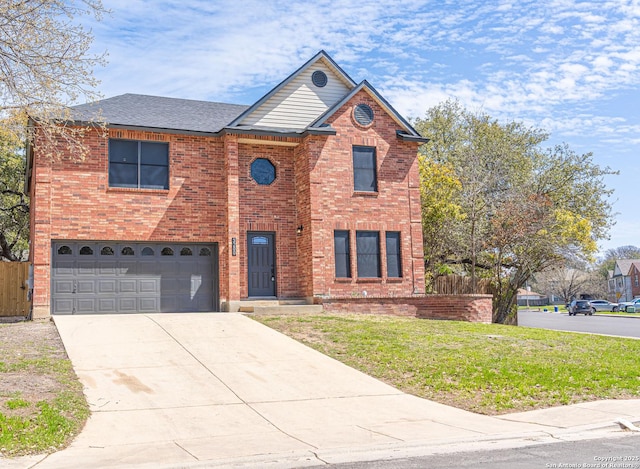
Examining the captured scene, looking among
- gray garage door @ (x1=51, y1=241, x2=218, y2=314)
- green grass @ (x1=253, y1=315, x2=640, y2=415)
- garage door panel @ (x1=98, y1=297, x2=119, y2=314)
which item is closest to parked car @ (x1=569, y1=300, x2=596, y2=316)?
green grass @ (x1=253, y1=315, x2=640, y2=415)

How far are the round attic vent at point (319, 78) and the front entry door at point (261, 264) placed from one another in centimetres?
577

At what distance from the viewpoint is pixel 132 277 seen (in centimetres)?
1973

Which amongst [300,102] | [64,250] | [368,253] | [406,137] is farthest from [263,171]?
[64,250]

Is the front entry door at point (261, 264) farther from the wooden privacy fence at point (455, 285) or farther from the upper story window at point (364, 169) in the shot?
the wooden privacy fence at point (455, 285)

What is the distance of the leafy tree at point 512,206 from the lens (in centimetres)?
2747

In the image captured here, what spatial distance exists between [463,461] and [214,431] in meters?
3.49

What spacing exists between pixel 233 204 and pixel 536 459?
14726 mm

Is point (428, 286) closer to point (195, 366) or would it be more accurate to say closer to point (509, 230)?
point (509, 230)

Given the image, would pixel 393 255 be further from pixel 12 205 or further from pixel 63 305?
pixel 12 205

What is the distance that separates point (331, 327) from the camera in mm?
16422

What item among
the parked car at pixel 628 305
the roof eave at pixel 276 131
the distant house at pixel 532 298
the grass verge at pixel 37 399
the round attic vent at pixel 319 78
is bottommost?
the distant house at pixel 532 298

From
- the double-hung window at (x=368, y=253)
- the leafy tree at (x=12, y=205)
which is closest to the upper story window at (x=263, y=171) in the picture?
the double-hung window at (x=368, y=253)

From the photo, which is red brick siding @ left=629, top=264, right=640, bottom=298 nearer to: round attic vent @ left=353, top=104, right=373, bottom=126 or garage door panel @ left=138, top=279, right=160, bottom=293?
round attic vent @ left=353, top=104, right=373, bottom=126

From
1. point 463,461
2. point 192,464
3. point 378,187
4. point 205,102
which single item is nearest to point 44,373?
point 192,464
